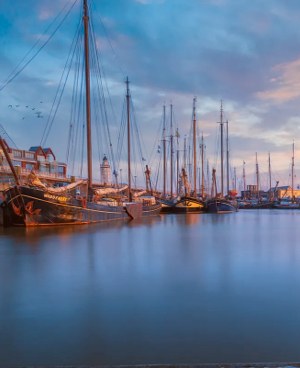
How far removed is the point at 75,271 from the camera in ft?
46.3

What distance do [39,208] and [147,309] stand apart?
25116 mm

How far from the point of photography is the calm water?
6477 mm

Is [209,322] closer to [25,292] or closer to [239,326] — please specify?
[239,326]

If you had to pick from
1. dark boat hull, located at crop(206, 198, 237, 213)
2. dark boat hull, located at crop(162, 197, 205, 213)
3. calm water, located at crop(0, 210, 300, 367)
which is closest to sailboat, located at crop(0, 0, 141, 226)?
calm water, located at crop(0, 210, 300, 367)

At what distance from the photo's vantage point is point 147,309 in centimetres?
905

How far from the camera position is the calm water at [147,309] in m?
6.48

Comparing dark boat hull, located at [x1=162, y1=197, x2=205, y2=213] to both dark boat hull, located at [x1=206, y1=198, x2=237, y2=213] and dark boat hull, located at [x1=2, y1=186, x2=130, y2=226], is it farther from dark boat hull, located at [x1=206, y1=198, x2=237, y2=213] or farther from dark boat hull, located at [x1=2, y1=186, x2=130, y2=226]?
dark boat hull, located at [x1=2, y1=186, x2=130, y2=226]

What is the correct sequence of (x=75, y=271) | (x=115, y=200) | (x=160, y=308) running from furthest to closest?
1. (x=115, y=200)
2. (x=75, y=271)
3. (x=160, y=308)

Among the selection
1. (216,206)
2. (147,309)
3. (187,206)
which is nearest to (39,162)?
(187,206)

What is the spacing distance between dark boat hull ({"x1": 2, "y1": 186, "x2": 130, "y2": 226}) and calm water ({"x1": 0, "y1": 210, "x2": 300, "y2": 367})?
14439 mm

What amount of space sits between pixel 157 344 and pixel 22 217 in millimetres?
27610

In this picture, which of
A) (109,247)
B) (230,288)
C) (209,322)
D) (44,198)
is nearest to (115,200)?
(44,198)

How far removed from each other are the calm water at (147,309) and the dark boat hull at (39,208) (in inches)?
568

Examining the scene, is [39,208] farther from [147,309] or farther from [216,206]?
[216,206]
